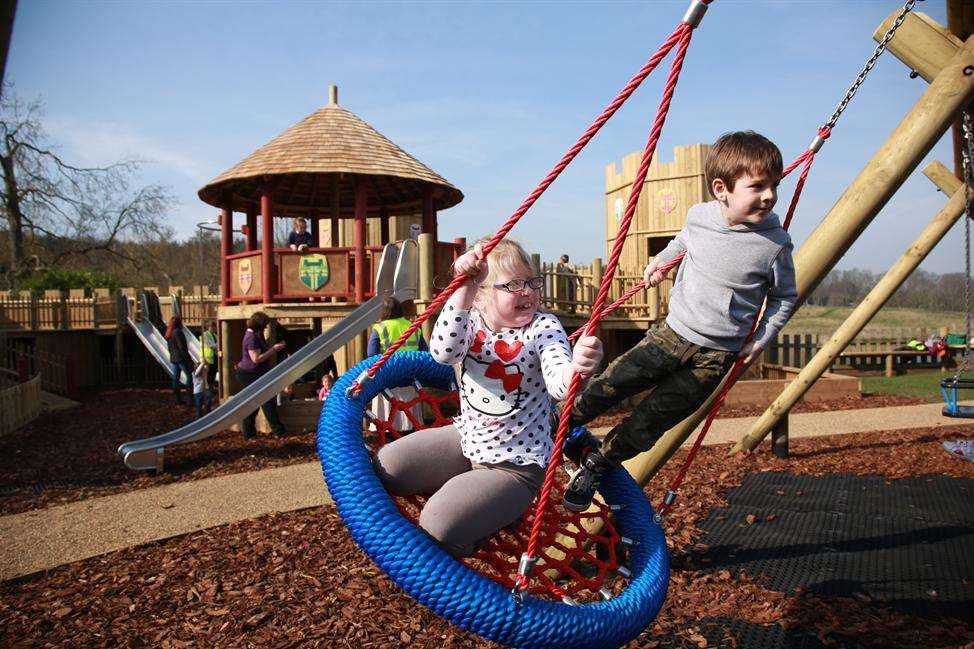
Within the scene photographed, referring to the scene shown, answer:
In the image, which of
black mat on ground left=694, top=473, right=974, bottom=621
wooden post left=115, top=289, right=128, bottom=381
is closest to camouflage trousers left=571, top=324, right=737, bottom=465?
black mat on ground left=694, top=473, right=974, bottom=621

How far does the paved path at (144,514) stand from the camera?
4.96 m

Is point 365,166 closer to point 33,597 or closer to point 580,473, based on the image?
point 33,597

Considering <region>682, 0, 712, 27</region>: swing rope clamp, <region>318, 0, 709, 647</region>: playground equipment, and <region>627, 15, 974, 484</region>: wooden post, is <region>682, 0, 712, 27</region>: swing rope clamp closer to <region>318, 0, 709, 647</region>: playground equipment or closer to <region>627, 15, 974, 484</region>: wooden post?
<region>318, 0, 709, 647</region>: playground equipment

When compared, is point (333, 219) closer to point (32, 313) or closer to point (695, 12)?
point (32, 313)

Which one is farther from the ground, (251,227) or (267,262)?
(251,227)

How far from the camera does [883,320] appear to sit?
110 ft

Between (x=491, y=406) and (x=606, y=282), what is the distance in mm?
635

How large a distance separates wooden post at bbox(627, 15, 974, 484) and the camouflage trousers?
665mm

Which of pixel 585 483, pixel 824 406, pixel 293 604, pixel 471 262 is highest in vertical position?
pixel 471 262

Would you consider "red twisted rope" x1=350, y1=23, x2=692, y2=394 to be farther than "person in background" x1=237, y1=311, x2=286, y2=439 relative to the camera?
No

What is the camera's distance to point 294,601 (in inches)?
154

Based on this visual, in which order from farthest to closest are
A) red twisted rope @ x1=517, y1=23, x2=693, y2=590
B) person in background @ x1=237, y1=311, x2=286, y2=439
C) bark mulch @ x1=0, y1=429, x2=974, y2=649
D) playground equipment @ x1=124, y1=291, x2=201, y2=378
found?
playground equipment @ x1=124, y1=291, x2=201, y2=378 < person in background @ x1=237, y1=311, x2=286, y2=439 < bark mulch @ x1=0, y1=429, x2=974, y2=649 < red twisted rope @ x1=517, y1=23, x2=693, y2=590

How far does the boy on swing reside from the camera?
2.66 m

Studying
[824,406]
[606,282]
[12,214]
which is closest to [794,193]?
[606,282]
